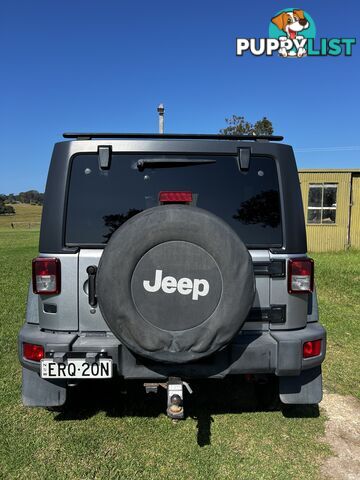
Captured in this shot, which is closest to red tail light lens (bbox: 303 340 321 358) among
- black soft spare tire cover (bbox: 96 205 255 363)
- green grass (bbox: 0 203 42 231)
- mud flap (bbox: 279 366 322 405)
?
mud flap (bbox: 279 366 322 405)

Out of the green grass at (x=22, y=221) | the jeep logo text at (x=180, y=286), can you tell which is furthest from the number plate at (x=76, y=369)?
the green grass at (x=22, y=221)

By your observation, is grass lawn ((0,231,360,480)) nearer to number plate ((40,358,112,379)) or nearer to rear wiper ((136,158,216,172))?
number plate ((40,358,112,379))

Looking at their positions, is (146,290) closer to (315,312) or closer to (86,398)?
(315,312)

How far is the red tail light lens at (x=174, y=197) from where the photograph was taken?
273 centimetres

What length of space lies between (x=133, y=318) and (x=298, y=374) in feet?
3.84

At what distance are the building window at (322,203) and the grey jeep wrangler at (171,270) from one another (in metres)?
13.5

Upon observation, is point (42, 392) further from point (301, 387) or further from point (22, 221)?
point (22, 221)

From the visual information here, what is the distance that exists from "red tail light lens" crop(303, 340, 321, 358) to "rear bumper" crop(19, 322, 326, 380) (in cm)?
3

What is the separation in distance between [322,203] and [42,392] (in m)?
14.5

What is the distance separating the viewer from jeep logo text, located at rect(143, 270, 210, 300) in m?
2.39

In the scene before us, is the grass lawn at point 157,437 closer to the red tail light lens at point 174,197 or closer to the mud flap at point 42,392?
the mud flap at point 42,392

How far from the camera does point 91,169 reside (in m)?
2.82

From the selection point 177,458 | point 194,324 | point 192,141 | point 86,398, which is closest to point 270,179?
point 192,141

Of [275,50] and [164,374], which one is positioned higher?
[275,50]
